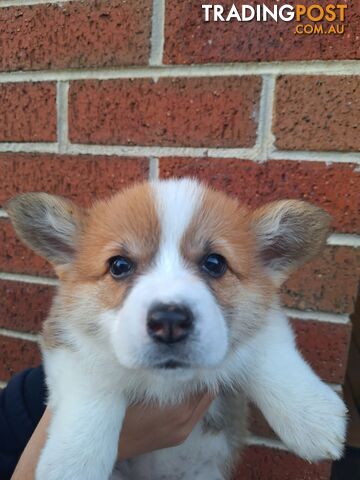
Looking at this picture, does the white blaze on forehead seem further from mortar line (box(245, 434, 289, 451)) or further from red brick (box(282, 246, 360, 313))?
mortar line (box(245, 434, 289, 451))

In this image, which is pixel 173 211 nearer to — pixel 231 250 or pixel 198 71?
pixel 231 250

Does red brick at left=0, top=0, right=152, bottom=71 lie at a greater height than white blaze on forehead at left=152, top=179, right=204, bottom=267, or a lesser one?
greater

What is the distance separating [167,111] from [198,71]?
157mm

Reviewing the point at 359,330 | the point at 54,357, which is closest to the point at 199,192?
the point at 54,357

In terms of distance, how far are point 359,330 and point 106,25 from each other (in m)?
1.74

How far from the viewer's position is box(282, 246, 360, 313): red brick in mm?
1373

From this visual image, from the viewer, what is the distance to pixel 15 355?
180 centimetres

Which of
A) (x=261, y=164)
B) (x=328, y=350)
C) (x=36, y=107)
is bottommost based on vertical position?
(x=328, y=350)

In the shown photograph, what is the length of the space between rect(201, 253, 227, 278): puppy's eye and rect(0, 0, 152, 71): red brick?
0.75 m

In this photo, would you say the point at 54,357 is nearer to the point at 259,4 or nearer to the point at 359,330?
the point at 259,4

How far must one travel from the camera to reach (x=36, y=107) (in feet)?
5.23

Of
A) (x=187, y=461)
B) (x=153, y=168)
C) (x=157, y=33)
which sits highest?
(x=157, y=33)

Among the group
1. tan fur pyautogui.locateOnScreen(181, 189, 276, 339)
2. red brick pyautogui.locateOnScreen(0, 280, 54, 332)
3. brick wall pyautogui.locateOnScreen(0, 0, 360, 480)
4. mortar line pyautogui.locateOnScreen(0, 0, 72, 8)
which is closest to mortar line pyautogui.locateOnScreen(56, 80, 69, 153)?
brick wall pyautogui.locateOnScreen(0, 0, 360, 480)

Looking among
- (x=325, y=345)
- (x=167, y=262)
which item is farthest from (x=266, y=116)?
(x=325, y=345)
